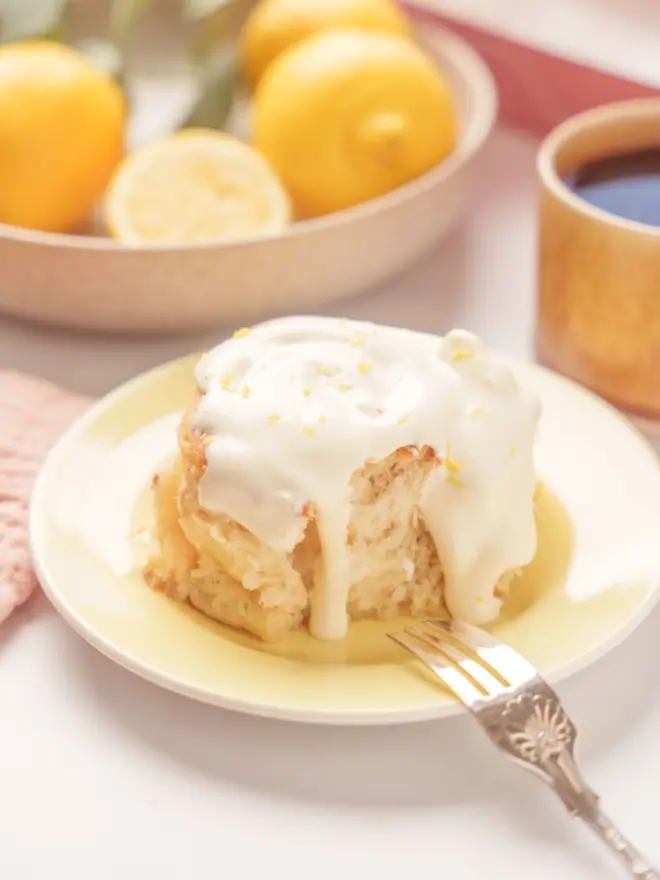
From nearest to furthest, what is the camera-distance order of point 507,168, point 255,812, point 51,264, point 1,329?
point 255,812 → point 51,264 → point 1,329 → point 507,168

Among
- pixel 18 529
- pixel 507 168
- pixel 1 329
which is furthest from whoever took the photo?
pixel 507 168

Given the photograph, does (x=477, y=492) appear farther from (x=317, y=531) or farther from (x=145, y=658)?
(x=145, y=658)

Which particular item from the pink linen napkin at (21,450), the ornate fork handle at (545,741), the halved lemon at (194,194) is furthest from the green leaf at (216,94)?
the ornate fork handle at (545,741)

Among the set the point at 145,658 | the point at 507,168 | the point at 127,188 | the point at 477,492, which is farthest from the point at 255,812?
the point at 507,168

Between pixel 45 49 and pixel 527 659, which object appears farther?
pixel 45 49

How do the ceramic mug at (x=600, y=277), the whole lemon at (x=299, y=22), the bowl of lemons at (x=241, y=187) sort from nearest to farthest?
the ceramic mug at (x=600, y=277), the bowl of lemons at (x=241, y=187), the whole lemon at (x=299, y=22)

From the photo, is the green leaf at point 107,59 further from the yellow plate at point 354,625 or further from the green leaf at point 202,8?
the yellow plate at point 354,625

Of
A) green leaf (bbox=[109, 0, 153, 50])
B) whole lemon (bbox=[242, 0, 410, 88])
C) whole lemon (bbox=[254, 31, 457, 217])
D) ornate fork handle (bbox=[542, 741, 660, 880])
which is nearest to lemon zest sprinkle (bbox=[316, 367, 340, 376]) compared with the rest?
ornate fork handle (bbox=[542, 741, 660, 880])
